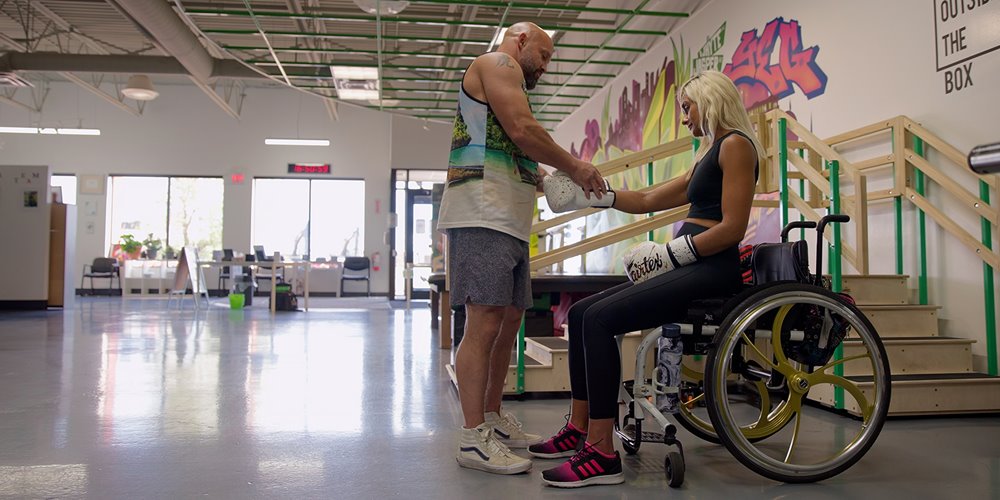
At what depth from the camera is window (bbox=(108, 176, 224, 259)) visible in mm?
16000

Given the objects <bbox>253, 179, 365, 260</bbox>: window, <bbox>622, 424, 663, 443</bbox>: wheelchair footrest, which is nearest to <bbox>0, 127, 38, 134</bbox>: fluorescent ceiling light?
<bbox>253, 179, 365, 260</bbox>: window

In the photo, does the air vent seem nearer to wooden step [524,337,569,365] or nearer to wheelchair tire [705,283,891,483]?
wooden step [524,337,569,365]

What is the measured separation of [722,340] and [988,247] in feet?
7.01

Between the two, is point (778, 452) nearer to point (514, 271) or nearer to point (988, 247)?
point (514, 271)

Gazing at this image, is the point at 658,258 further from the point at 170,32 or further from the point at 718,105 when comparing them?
the point at 170,32

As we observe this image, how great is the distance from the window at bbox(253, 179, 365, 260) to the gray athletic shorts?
14568mm

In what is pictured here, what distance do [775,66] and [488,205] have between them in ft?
12.2

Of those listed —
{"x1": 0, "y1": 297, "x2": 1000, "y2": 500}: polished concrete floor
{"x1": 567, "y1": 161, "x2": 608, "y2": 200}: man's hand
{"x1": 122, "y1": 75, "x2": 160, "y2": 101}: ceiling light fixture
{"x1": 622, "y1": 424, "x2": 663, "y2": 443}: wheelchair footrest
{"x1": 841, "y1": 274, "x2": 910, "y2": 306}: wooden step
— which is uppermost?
{"x1": 122, "y1": 75, "x2": 160, "y2": 101}: ceiling light fixture

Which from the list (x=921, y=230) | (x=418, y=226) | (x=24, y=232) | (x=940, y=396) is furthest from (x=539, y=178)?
(x=418, y=226)

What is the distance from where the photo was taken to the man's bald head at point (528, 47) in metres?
2.29

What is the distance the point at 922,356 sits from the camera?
10.4 ft

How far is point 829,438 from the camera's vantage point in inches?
100

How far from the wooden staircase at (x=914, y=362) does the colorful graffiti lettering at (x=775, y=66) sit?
1.63 metres

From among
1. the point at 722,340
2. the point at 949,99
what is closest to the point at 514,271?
the point at 722,340
